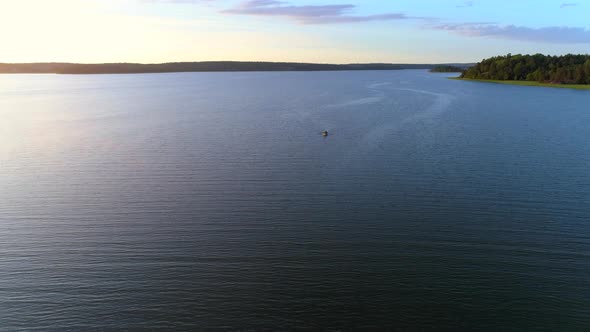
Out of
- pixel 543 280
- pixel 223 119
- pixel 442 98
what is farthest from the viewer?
pixel 442 98

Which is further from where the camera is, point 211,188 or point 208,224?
point 211,188

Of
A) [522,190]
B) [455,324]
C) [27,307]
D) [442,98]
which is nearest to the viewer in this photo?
[455,324]

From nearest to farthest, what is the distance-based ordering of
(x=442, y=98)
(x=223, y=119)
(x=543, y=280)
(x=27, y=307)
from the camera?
(x=27, y=307), (x=543, y=280), (x=223, y=119), (x=442, y=98)

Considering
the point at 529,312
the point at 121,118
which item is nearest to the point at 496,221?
the point at 529,312

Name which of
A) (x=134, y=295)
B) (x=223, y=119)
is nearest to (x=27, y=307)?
(x=134, y=295)

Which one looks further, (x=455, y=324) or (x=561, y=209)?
(x=561, y=209)

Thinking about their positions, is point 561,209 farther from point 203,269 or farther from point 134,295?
point 134,295

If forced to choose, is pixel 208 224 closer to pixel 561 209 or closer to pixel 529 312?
pixel 529 312
